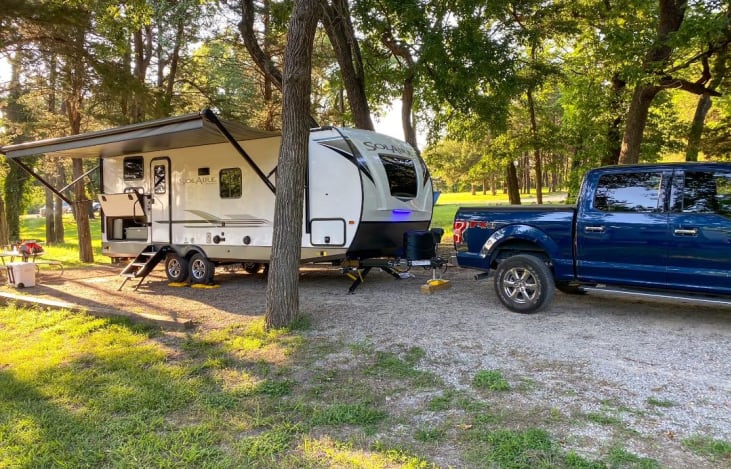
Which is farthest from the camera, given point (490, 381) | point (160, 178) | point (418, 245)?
point (160, 178)

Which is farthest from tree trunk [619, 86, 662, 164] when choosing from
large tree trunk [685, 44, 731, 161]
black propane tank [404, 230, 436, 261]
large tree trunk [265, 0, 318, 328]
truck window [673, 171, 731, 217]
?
large tree trunk [265, 0, 318, 328]

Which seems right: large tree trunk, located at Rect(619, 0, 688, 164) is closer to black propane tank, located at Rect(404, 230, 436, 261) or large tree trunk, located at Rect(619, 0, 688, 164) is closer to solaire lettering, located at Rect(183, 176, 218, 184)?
black propane tank, located at Rect(404, 230, 436, 261)

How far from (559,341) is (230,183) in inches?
268

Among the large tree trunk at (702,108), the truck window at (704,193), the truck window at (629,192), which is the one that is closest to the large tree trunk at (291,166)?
the truck window at (629,192)

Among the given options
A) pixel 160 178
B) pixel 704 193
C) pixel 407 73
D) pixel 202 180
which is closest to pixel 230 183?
pixel 202 180

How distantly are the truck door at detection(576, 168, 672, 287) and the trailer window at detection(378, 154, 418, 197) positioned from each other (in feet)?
11.7

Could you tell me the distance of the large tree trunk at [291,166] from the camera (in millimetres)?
5871

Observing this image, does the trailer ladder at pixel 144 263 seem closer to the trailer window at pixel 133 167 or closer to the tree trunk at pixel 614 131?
the trailer window at pixel 133 167

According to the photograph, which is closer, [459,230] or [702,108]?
[459,230]

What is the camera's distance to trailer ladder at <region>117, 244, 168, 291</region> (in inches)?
381

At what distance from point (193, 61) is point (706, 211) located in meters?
16.5

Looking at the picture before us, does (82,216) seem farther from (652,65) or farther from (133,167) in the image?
(652,65)

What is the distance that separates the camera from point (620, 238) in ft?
19.8

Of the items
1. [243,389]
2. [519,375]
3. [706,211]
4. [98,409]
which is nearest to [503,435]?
[519,375]
